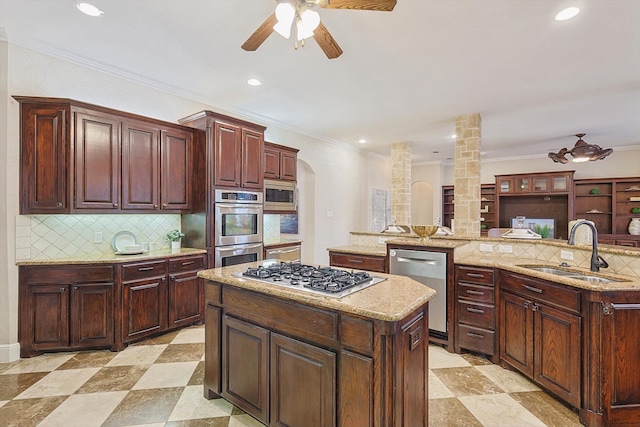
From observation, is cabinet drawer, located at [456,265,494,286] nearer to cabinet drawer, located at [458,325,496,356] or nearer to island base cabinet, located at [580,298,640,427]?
cabinet drawer, located at [458,325,496,356]

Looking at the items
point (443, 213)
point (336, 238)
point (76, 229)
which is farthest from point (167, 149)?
point (443, 213)

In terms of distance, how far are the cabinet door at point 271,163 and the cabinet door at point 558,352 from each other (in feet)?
12.0

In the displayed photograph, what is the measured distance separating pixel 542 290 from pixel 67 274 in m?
4.12

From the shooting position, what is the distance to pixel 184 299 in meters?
3.55

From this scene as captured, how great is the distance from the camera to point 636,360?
78.3 inches

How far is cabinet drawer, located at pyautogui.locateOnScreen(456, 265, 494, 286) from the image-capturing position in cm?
293

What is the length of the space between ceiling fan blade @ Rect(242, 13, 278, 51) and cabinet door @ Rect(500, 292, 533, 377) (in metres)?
2.86

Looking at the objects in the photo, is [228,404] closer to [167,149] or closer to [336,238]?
[167,149]

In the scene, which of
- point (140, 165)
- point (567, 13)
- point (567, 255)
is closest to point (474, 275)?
→ point (567, 255)

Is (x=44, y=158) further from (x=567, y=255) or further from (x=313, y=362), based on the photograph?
(x=567, y=255)

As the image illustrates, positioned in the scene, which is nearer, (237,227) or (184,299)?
(184,299)

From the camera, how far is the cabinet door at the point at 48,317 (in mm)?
2836

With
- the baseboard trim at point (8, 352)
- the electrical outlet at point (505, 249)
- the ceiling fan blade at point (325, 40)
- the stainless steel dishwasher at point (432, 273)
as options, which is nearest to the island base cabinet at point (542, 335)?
the stainless steel dishwasher at point (432, 273)

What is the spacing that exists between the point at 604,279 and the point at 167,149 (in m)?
4.33
